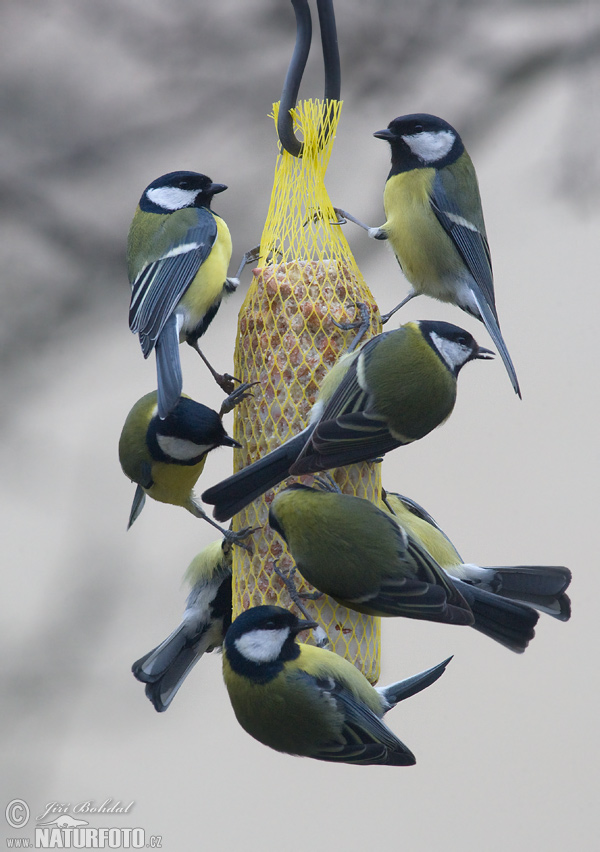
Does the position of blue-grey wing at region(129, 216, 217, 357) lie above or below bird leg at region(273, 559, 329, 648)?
above

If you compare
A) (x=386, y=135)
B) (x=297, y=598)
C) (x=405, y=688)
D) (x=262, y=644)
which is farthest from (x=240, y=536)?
(x=386, y=135)

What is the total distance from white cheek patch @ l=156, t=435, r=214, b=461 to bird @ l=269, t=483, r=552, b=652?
0.20 metres

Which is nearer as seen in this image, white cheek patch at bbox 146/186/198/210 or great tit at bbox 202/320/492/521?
great tit at bbox 202/320/492/521

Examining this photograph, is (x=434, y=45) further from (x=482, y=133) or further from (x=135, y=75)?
(x=135, y=75)

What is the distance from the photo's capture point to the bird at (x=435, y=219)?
241 cm

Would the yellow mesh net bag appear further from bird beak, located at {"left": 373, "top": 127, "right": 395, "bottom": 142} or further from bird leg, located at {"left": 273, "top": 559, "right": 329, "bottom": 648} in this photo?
bird beak, located at {"left": 373, "top": 127, "right": 395, "bottom": 142}

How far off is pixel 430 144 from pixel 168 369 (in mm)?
771

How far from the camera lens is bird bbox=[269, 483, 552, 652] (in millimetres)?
1980

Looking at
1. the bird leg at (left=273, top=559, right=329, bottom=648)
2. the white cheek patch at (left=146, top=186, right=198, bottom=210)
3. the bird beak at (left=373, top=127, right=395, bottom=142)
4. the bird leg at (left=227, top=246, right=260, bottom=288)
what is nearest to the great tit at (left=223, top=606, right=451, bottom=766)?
the bird leg at (left=273, top=559, right=329, bottom=648)

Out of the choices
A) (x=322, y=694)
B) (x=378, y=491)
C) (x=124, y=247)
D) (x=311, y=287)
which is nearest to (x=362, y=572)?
(x=322, y=694)

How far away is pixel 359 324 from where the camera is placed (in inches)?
88.5

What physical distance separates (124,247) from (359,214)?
0.63 m

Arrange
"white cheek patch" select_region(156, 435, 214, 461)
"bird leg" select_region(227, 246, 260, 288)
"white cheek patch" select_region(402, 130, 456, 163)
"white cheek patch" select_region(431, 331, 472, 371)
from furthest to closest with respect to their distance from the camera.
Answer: "white cheek patch" select_region(402, 130, 456, 163) < "bird leg" select_region(227, 246, 260, 288) < "white cheek patch" select_region(156, 435, 214, 461) < "white cheek patch" select_region(431, 331, 472, 371)

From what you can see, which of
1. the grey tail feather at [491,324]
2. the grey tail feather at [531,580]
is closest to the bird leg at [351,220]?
the grey tail feather at [491,324]
